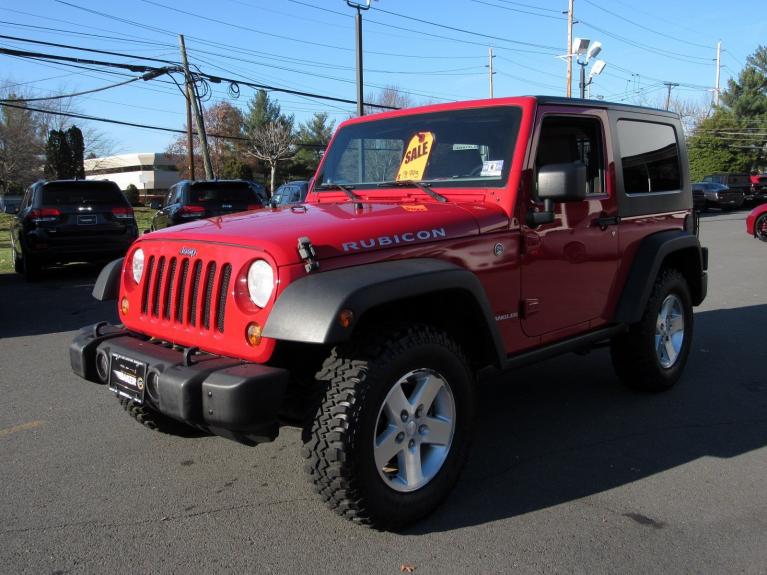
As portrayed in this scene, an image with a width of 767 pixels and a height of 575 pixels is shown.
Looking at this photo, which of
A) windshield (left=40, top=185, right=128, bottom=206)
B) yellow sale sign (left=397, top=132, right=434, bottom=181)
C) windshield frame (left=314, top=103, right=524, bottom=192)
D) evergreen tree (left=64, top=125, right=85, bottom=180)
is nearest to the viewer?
windshield frame (left=314, top=103, right=524, bottom=192)

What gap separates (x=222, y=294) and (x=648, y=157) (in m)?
3.27

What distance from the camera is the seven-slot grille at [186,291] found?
9.80 ft

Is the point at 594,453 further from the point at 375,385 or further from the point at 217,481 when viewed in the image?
the point at 217,481

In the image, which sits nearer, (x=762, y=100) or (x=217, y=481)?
(x=217, y=481)

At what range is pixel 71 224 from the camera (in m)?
11.1

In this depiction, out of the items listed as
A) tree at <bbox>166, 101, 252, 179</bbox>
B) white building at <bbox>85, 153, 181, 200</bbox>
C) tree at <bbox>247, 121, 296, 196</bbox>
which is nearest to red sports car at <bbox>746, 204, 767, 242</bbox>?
tree at <bbox>247, 121, 296, 196</bbox>

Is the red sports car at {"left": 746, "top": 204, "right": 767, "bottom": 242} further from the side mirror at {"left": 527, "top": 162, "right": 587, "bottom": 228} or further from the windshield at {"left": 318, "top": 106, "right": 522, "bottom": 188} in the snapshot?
the side mirror at {"left": 527, "top": 162, "right": 587, "bottom": 228}

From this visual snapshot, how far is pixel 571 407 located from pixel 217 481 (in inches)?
97.7

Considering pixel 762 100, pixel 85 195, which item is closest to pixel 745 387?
pixel 85 195

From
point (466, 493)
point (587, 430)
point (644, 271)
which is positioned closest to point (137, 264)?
point (466, 493)

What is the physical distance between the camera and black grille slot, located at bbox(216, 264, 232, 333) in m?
2.97

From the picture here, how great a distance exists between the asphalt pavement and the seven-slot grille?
0.93 m

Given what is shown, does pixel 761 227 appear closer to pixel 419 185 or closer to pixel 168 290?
pixel 419 185

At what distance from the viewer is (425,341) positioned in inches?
117
